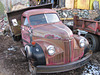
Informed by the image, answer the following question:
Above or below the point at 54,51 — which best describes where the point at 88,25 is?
above

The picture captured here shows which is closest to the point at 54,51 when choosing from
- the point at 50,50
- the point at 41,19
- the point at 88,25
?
the point at 50,50

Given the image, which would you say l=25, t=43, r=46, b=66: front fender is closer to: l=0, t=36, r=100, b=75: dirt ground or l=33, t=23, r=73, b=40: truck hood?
l=33, t=23, r=73, b=40: truck hood

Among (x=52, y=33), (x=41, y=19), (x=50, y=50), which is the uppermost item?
(x=41, y=19)

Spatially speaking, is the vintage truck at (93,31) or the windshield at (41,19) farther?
the vintage truck at (93,31)

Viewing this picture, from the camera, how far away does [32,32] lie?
379 cm

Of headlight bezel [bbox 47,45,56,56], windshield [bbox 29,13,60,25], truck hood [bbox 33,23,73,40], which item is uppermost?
windshield [bbox 29,13,60,25]

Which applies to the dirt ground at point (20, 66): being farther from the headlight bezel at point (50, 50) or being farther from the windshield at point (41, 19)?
the windshield at point (41, 19)

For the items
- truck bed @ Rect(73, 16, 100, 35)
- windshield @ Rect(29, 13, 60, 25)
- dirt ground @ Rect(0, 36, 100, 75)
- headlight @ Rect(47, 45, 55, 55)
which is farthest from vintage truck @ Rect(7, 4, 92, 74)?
truck bed @ Rect(73, 16, 100, 35)

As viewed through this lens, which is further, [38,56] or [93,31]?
[93,31]

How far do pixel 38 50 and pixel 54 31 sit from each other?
80 centimetres

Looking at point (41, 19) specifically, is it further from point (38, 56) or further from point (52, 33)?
point (38, 56)

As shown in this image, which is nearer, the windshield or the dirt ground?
the dirt ground

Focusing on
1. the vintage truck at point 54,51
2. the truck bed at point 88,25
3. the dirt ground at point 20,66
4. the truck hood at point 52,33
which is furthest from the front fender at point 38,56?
the truck bed at point 88,25

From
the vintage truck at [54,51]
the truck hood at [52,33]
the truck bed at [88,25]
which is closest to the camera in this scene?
the vintage truck at [54,51]
